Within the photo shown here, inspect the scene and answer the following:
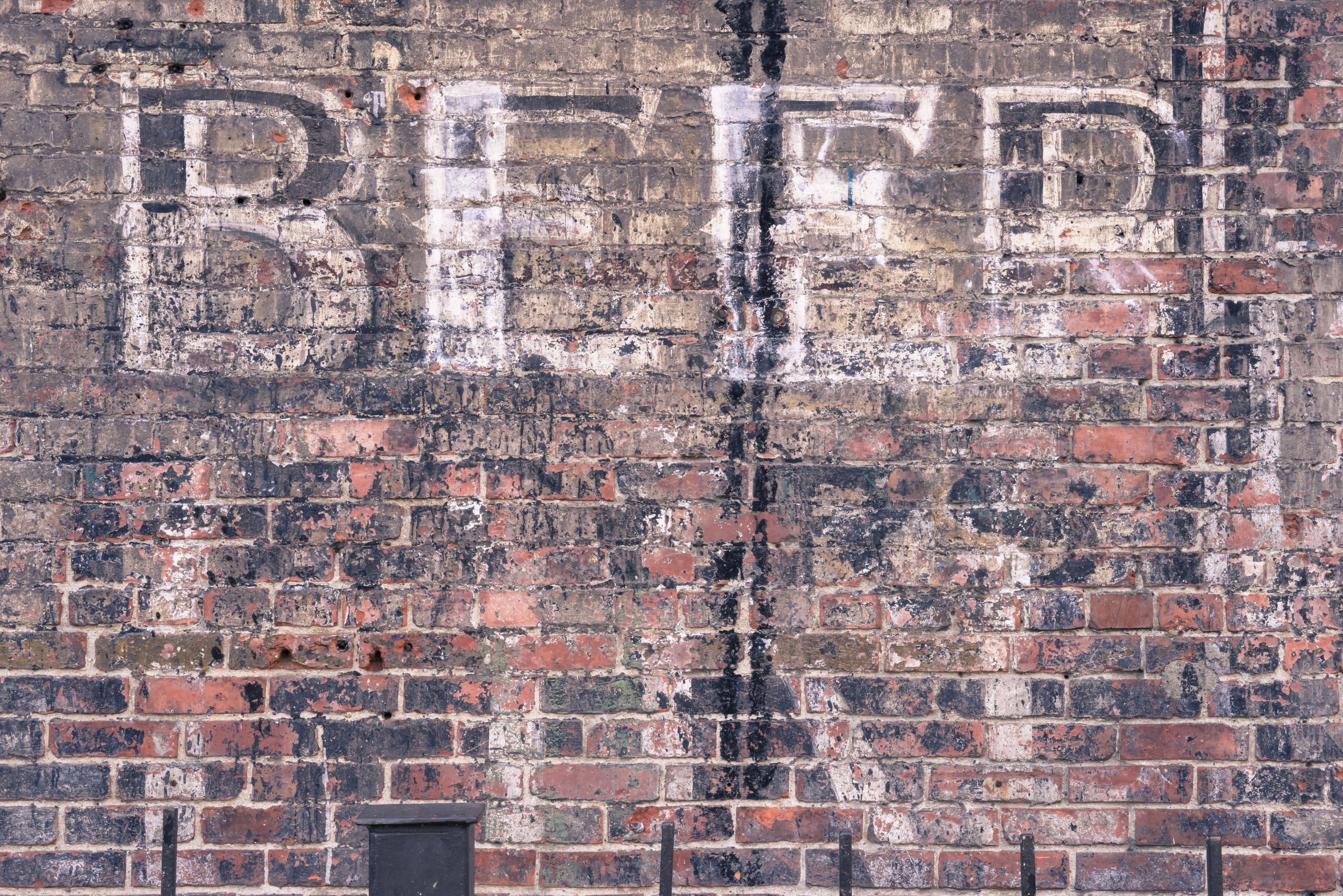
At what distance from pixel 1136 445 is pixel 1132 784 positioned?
0.83 metres

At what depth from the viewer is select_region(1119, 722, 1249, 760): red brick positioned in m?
2.18

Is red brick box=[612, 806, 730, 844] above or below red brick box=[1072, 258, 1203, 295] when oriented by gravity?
below

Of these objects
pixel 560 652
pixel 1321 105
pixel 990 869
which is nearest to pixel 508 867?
pixel 560 652

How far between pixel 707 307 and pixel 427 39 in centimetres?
97

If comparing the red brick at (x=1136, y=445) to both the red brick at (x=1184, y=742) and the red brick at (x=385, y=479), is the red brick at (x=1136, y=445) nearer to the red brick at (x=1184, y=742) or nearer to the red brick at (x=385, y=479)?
the red brick at (x=1184, y=742)

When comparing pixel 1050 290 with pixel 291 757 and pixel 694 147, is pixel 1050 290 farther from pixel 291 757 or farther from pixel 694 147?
→ pixel 291 757

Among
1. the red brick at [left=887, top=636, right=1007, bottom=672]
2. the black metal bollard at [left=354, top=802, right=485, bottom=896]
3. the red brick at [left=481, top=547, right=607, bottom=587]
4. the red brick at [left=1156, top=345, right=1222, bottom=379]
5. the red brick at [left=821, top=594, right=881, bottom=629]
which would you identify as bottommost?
the black metal bollard at [left=354, top=802, right=485, bottom=896]

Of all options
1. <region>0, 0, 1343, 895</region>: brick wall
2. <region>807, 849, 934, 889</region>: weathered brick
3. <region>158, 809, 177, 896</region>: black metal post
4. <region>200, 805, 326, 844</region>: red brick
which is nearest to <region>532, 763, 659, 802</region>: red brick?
<region>0, 0, 1343, 895</region>: brick wall

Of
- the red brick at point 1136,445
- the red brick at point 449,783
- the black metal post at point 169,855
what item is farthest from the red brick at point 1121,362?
the black metal post at point 169,855

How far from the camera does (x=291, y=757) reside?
2170 mm

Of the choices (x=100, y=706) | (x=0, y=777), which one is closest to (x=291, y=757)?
(x=100, y=706)

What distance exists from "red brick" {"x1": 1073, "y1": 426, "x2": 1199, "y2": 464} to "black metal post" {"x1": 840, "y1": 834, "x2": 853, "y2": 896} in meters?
1.07

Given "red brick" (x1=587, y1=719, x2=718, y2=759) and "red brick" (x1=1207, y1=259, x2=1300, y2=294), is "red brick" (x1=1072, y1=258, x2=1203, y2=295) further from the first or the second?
"red brick" (x1=587, y1=719, x2=718, y2=759)

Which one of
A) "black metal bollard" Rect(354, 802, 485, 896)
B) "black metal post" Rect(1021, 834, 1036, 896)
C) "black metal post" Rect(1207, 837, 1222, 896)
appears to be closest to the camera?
"black metal bollard" Rect(354, 802, 485, 896)
